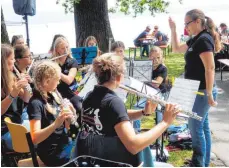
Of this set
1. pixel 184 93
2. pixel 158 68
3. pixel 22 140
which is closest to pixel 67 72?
pixel 158 68

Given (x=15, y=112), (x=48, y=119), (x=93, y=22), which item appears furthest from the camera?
(x=93, y=22)

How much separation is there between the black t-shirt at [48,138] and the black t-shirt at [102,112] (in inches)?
20.0

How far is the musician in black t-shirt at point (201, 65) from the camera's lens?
3.30m

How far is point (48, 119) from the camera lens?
2.72 metres

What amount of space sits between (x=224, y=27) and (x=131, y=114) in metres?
10.4

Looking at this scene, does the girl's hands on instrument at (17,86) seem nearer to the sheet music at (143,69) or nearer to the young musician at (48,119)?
the young musician at (48,119)

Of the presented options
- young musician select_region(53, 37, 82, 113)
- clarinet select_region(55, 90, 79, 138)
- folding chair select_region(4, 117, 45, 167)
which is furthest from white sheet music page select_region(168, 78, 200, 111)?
young musician select_region(53, 37, 82, 113)

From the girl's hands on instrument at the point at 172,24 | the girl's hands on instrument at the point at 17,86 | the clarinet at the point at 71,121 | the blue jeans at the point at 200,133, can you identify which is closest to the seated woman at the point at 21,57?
the girl's hands on instrument at the point at 17,86

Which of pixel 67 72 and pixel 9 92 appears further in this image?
pixel 67 72

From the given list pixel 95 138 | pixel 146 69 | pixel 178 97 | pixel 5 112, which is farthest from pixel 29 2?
pixel 95 138

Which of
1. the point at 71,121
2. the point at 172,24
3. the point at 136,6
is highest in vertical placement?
the point at 136,6

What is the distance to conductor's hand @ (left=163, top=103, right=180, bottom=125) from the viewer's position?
225cm

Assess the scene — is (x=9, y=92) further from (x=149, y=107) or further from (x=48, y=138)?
(x=149, y=107)

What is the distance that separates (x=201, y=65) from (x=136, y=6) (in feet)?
34.8
